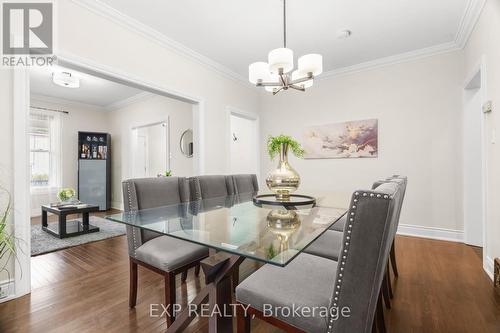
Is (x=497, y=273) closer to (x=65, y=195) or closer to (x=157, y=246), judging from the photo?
(x=157, y=246)

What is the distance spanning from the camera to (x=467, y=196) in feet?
9.62

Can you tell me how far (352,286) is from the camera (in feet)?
2.62

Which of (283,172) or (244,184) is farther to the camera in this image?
(244,184)

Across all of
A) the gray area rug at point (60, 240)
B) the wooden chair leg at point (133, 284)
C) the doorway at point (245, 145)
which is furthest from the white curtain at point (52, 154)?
the wooden chair leg at point (133, 284)

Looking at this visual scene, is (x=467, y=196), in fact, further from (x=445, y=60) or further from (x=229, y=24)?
(x=229, y=24)

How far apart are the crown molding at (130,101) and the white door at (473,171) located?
17.6 feet

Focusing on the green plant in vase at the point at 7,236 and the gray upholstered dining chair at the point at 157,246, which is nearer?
the gray upholstered dining chair at the point at 157,246

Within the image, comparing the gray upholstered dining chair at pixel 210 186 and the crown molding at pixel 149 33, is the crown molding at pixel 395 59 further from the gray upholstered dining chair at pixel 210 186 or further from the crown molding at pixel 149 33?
the gray upholstered dining chair at pixel 210 186

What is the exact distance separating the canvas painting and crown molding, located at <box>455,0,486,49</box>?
1289mm

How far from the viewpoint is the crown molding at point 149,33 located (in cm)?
225

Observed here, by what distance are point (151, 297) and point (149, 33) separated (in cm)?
278

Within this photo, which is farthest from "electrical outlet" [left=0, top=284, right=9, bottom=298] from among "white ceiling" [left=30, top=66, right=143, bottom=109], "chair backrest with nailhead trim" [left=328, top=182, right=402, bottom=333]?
"white ceiling" [left=30, top=66, right=143, bottom=109]

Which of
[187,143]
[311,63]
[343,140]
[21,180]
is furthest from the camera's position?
[187,143]

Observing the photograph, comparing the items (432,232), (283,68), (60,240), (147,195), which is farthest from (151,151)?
(432,232)
